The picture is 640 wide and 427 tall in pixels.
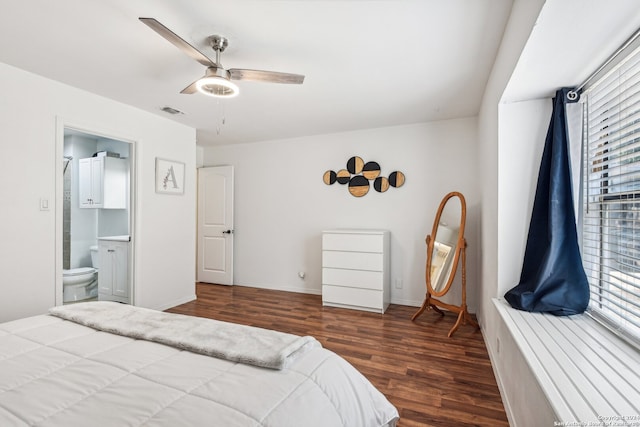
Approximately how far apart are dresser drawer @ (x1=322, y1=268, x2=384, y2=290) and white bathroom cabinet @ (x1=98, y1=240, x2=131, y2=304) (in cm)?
250

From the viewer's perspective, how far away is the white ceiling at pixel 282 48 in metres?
1.67

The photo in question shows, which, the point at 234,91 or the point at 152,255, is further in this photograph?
the point at 152,255

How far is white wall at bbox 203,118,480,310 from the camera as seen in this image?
3637 mm

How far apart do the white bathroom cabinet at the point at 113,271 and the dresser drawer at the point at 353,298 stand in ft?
8.17

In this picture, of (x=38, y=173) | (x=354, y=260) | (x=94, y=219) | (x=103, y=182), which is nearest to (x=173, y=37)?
(x=38, y=173)

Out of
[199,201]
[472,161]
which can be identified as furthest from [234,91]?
[199,201]

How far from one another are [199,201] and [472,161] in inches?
162

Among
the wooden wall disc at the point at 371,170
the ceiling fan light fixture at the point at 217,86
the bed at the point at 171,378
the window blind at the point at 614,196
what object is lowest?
the bed at the point at 171,378

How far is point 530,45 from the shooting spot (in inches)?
55.0

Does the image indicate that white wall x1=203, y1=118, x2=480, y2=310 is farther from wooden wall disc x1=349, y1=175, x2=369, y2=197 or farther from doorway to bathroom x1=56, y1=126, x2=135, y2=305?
doorway to bathroom x1=56, y1=126, x2=135, y2=305

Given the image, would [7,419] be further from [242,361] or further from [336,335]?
[336,335]

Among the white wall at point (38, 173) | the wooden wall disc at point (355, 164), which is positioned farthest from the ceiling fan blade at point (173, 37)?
the wooden wall disc at point (355, 164)

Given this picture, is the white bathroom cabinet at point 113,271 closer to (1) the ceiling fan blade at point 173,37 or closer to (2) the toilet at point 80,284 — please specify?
(2) the toilet at point 80,284

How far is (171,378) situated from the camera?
109 cm
